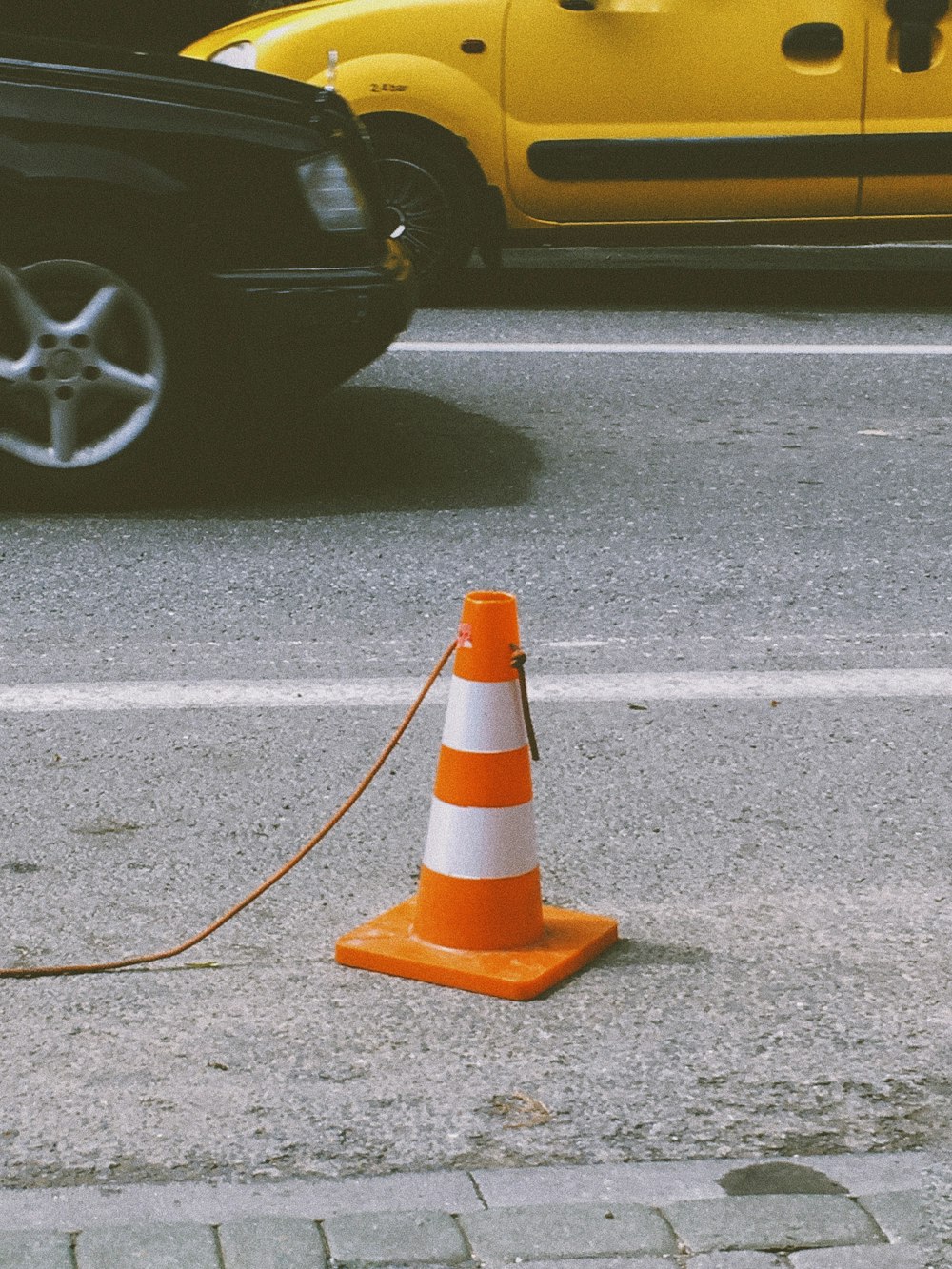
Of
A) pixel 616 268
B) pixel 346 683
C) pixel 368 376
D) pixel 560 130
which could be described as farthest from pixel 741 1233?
pixel 616 268

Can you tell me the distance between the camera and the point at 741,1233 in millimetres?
2535

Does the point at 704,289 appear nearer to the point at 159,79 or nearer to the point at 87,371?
the point at 159,79

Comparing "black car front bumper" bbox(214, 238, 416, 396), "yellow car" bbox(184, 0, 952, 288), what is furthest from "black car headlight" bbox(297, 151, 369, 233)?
"yellow car" bbox(184, 0, 952, 288)

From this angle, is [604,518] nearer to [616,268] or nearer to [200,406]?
[200,406]

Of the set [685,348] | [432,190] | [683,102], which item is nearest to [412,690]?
[685,348]

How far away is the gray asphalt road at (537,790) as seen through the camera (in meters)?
2.88

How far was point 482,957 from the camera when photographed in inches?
130

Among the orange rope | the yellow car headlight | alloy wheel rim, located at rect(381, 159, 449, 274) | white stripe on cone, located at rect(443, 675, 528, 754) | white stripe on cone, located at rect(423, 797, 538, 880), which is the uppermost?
the yellow car headlight

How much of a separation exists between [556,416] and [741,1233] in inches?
202

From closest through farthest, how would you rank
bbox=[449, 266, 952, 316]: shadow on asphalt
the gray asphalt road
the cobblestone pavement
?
the cobblestone pavement
the gray asphalt road
bbox=[449, 266, 952, 316]: shadow on asphalt

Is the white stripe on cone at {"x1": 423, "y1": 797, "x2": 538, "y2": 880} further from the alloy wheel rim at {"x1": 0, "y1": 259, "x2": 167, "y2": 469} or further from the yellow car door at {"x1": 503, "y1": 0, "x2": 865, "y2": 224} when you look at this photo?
the yellow car door at {"x1": 503, "y1": 0, "x2": 865, "y2": 224}

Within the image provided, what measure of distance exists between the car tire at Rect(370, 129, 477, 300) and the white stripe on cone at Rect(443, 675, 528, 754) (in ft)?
21.5

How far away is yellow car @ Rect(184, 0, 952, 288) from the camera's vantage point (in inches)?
371

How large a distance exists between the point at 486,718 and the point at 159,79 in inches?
130
